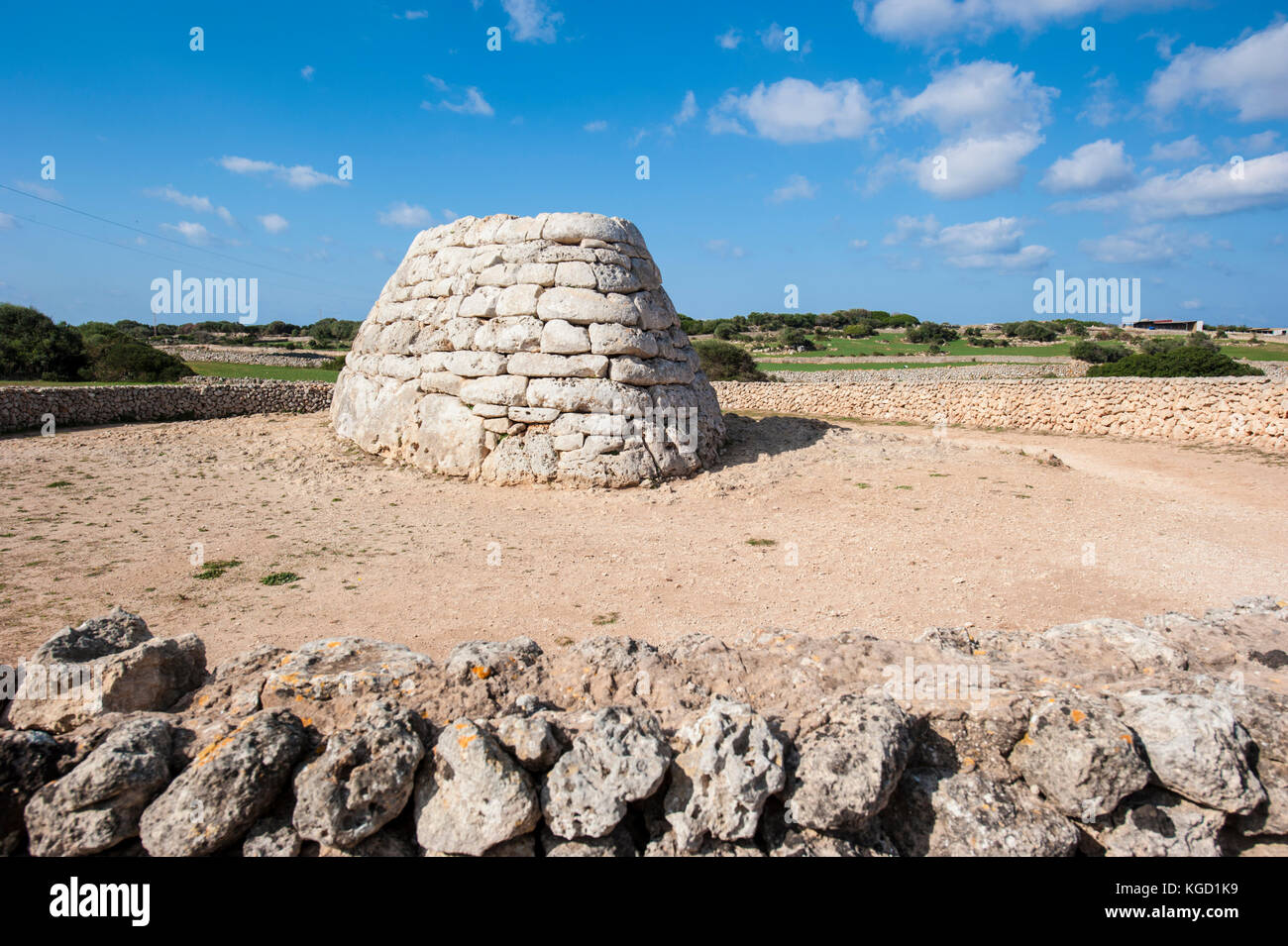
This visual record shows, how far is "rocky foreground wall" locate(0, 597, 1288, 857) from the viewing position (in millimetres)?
2309

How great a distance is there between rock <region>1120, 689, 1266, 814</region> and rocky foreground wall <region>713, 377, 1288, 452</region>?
1590cm

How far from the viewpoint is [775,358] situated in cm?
4238

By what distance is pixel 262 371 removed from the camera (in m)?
30.4

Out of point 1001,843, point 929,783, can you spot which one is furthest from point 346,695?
point 1001,843

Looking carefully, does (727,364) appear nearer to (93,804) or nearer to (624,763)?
(624,763)

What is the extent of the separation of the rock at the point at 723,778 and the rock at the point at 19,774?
2.25m

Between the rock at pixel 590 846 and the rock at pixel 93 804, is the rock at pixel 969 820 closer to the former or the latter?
the rock at pixel 590 846

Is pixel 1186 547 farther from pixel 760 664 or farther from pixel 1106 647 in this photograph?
pixel 760 664

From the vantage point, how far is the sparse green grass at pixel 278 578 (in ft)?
22.3

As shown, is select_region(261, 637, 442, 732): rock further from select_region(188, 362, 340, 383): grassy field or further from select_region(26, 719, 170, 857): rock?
select_region(188, 362, 340, 383): grassy field

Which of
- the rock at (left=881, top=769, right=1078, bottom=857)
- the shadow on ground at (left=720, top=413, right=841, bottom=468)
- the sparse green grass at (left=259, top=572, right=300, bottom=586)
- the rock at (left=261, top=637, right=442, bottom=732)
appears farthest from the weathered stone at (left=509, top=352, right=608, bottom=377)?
the rock at (left=881, top=769, right=1078, bottom=857)

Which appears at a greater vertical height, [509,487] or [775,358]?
[775,358]

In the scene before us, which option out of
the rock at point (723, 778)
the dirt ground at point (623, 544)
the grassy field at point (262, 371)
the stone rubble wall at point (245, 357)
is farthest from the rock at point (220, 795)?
the stone rubble wall at point (245, 357)

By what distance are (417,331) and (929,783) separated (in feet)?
40.5
